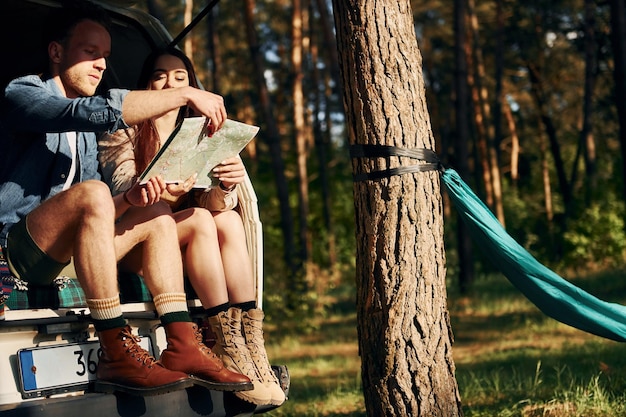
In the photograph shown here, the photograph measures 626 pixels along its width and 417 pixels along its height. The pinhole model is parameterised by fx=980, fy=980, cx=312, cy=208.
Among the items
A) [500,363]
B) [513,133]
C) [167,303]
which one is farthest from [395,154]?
[513,133]

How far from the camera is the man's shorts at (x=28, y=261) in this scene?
3713mm

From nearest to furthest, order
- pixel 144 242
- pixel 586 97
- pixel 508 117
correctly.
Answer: pixel 144 242 → pixel 586 97 → pixel 508 117

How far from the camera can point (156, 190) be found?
379 centimetres

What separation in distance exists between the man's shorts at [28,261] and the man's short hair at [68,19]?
0.87 metres

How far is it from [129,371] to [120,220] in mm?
668

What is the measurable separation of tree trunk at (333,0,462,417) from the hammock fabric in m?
0.15

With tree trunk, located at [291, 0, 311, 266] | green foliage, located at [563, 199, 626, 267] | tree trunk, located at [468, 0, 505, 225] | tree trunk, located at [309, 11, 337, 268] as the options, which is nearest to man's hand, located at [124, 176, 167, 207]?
tree trunk, located at [291, 0, 311, 266]

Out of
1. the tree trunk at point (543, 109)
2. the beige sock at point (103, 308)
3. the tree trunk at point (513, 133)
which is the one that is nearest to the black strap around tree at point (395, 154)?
the beige sock at point (103, 308)

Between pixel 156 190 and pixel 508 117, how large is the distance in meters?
32.6

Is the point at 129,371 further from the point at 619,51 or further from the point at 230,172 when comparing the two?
the point at 619,51

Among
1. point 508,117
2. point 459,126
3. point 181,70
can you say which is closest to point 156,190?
point 181,70

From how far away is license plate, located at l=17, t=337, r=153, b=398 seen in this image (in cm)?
355

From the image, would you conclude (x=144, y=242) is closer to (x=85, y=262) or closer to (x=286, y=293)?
(x=85, y=262)

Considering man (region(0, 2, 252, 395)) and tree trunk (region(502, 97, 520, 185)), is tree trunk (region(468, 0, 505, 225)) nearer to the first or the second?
tree trunk (region(502, 97, 520, 185))
